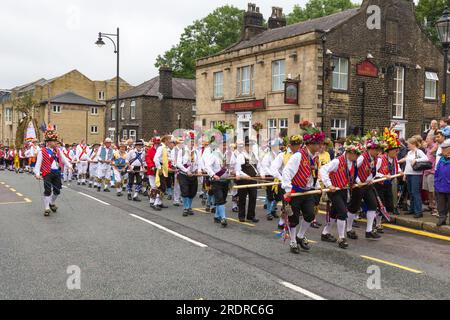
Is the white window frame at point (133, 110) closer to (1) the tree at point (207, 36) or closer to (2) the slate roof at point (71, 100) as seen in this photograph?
(1) the tree at point (207, 36)

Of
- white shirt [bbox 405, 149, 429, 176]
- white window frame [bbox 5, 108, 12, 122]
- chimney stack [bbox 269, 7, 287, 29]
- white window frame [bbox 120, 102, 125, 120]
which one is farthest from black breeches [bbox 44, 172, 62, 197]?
white window frame [bbox 5, 108, 12, 122]

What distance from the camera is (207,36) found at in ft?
197

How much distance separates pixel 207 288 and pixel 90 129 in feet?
218

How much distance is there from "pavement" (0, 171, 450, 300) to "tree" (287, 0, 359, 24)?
43816 mm

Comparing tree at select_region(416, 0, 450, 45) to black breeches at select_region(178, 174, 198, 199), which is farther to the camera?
tree at select_region(416, 0, 450, 45)

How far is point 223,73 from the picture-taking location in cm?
3356

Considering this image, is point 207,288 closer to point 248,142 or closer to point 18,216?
point 248,142

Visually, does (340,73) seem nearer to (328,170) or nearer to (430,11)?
(328,170)

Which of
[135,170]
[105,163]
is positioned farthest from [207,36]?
[135,170]

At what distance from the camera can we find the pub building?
87.2 ft

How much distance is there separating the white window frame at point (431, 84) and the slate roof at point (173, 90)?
80.7ft

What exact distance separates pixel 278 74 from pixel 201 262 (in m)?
22.5

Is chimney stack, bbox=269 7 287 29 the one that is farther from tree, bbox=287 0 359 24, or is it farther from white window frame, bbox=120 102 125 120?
white window frame, bbox=120 102 125 120
